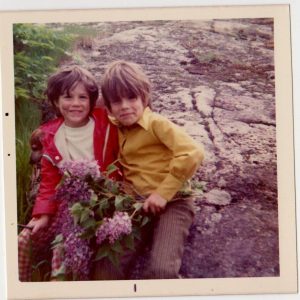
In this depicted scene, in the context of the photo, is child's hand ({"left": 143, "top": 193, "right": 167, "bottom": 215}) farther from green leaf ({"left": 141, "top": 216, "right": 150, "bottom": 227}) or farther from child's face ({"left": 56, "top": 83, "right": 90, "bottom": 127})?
child's face ({"left": 56, "top": 83, "right": 90, "bottom": 127})

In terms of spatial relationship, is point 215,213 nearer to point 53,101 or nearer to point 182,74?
point 182,74

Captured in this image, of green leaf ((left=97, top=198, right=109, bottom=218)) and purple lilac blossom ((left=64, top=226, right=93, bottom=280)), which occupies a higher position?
green leaf ((left=97, top=198, right=109, bottom=218))

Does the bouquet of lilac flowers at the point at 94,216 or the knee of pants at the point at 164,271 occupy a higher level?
the bouquet of lilac flowers at the point at 94,216

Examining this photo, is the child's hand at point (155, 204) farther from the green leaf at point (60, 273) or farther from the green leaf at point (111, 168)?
the green leaf at point (60, 273)

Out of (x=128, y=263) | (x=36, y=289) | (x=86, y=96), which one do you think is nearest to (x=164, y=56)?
(x=86, y=96)

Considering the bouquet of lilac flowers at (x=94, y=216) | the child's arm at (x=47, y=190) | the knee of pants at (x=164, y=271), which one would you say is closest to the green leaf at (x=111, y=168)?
the bouquet of lilac flowers at (x=94, y=216)

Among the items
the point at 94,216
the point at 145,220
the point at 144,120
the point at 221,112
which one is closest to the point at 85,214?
the point at 94,216

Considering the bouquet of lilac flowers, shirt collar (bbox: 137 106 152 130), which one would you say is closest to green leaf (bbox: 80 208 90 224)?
the bouquet of lilac flowers
